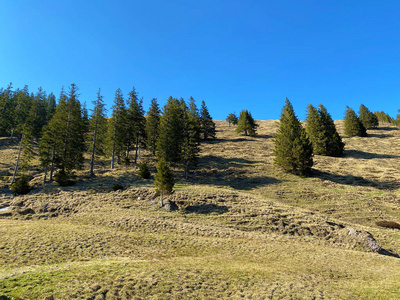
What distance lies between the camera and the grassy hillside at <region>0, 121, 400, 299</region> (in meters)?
9.71

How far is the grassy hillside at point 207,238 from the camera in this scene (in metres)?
9.71

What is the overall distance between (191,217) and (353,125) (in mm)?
81004

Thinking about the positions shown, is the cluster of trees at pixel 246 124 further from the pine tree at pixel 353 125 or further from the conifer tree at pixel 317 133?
the pine tree at pixel 353 125

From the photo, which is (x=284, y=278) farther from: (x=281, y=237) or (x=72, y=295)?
(x=72, y=295)

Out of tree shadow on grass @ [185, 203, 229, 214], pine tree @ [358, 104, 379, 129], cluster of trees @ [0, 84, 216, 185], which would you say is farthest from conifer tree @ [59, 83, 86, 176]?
pine tree @ [358, 104, 379, 129]

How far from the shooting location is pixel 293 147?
40.6m

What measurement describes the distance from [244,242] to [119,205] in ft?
55.8

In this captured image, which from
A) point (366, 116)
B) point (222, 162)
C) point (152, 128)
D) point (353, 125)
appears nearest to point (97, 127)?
point (152, 128)

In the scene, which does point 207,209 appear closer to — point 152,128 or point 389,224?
point 389,224

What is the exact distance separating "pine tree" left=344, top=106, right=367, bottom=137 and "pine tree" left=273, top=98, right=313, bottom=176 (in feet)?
151

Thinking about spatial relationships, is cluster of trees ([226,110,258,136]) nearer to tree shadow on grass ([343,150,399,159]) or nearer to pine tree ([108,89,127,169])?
tree shadow on grass ([343,150,399,159])

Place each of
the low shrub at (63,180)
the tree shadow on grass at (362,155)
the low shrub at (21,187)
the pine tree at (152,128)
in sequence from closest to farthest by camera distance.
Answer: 1. the low shrub at (21,187)
2. the low shrub at (63,180)
3. the pine tree at (152,128)
4. the tree shadow on grass at (362,155)

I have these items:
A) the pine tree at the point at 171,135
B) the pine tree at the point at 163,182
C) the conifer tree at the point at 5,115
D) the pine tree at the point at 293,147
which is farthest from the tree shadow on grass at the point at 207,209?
the conifer tree at the point at 5,115

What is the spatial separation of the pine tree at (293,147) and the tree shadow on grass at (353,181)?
10.6ft
